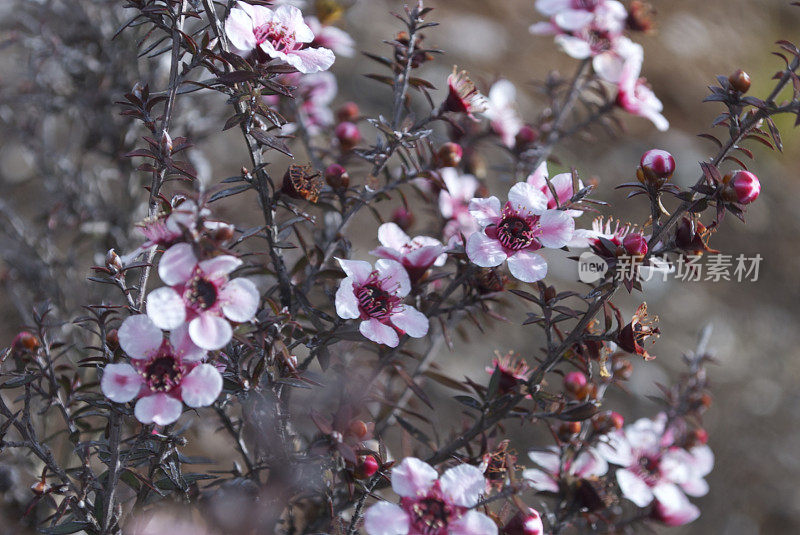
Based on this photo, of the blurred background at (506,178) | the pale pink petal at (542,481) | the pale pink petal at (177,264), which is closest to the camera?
the pale pink petal at (177,264)

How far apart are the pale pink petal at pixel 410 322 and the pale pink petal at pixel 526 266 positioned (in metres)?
0.15

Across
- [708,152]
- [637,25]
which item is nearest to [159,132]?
[637,25]

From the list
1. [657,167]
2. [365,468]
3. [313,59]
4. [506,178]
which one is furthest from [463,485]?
[506,178]

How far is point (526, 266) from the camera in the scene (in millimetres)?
928

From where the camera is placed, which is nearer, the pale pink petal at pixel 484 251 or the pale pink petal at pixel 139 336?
the pale pink petal at pixel 139 336

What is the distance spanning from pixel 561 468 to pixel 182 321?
752 mm

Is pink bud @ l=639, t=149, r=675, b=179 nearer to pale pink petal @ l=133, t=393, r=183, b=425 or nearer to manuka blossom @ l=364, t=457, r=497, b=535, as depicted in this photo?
manuka blossom @ l=364, t=457, r=497, b=535

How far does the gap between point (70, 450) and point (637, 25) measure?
5.30 feet

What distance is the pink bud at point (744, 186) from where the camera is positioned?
32.9 inches

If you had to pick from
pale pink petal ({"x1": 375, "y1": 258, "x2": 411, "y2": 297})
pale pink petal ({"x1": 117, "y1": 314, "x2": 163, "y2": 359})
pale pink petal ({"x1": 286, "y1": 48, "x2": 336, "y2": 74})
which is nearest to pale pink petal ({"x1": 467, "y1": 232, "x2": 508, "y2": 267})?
Result: pale pink petal ({"x1": 375, "y1": 258, "x2": 411, "y2": 297})

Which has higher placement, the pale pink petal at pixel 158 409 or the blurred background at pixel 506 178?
the pale pink petal at pixel 158 409

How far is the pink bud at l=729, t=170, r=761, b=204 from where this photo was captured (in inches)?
32.9

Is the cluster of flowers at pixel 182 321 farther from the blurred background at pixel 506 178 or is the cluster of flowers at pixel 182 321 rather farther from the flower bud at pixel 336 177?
the blurred background at pixel 506 178

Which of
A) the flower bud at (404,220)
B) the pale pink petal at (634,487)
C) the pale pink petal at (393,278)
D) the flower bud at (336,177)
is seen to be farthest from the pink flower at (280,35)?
the pale pink petal at (634,487)
